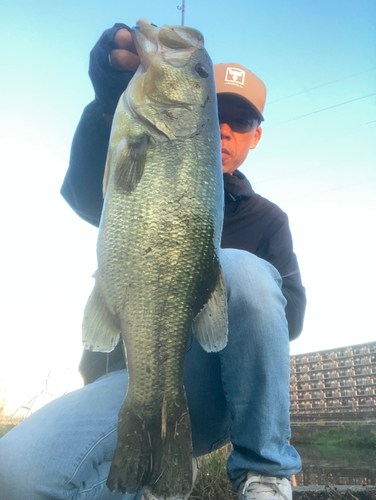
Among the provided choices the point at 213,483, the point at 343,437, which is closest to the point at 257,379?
the point at 213,483

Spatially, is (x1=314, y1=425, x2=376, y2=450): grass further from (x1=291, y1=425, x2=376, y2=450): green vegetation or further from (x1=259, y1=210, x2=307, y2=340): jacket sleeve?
(x1=259, y1=210, x2=307, y2=340): jacket sleeve

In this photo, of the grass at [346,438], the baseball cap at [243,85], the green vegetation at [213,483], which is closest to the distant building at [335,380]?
the grass at [346,438]

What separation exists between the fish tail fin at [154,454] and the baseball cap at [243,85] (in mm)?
1893

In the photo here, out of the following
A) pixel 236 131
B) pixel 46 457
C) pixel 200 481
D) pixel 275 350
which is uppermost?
pixel 236 131

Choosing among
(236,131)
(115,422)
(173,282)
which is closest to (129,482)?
(115,422)

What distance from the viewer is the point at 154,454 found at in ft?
3.27

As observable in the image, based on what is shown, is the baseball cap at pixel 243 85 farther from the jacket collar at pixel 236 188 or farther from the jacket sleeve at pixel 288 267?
the jacket sleeve at pixel 288 267

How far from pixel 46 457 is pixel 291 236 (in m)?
1.74

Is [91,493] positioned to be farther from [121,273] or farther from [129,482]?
[121,273]

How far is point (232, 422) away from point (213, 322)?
1.42 ft

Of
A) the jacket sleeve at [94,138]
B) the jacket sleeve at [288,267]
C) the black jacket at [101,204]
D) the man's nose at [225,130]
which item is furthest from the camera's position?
the man's nose at [225,130]

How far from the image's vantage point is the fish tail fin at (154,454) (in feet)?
3.15

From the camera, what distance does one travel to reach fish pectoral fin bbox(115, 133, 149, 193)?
4.00 feet

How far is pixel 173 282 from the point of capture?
1131 millimetres
